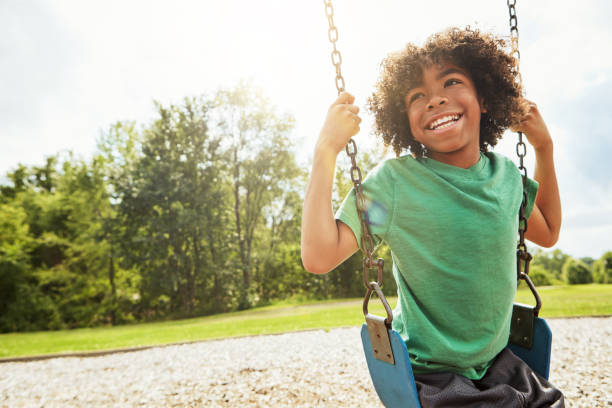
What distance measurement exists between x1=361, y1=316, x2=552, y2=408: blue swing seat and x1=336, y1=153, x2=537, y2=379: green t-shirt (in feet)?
0.40

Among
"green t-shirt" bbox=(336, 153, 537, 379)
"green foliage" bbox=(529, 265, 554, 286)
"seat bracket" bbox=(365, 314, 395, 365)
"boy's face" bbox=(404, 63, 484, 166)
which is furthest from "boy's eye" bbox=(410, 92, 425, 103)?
"green foliage" bbox=(529, 265, 554, 286)

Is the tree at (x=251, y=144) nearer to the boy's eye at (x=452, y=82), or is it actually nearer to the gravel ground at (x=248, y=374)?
the gravel ground at (x=248, y=374)

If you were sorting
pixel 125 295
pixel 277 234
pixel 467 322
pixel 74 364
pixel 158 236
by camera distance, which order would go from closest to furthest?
pixel 467 322 → pixel 74 364 → pixel 158 236 → pixel 125 295 → pixel 277 234

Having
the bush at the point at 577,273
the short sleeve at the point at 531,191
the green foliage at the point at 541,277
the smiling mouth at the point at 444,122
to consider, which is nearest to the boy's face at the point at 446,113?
the smiling mouth at the point at 444,122

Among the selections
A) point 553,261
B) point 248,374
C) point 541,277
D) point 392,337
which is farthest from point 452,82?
point 553,261

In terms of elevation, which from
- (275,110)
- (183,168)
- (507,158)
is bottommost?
(507,158)

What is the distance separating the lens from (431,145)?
1.52 m

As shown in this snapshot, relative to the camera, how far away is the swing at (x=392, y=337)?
118 centimetres

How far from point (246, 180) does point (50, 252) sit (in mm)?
12578

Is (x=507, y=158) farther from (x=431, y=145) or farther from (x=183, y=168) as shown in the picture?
(x=183, y=168)

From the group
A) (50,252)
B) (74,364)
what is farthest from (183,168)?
(74,364)

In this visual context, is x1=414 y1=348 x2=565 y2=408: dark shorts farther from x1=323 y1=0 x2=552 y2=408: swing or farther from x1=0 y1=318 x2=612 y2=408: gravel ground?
x1=0 y1=318 x2=612 y2=408: gravel ground

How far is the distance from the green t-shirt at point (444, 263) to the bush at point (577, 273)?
18604mm

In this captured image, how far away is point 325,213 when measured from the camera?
130 centimetres
